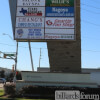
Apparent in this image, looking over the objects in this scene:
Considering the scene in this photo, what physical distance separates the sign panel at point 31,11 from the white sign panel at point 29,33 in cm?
166

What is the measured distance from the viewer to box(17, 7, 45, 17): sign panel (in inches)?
981

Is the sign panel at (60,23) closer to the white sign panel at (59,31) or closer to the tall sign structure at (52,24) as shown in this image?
the tall sign structure at (52,24)

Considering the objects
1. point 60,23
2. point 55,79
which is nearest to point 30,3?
point 60,23

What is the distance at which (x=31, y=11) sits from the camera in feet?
81.9

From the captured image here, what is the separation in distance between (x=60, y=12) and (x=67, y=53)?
443 cm

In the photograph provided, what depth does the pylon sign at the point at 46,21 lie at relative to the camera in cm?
2431

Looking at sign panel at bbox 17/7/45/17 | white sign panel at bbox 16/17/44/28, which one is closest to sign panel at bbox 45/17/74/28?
white sign panel at bbox 16/17/44/28

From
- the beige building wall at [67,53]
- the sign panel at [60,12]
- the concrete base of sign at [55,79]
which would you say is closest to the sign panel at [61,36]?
the beige building wall at [67,53]

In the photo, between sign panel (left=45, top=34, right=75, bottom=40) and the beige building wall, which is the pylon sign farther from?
the beige building wall

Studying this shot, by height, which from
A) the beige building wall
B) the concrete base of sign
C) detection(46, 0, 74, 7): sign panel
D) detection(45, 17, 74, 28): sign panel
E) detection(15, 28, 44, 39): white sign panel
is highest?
detection(46, 0, 74, 7): sign panel

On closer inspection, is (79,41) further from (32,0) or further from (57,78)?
(32,0)

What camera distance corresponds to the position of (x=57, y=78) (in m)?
23.9

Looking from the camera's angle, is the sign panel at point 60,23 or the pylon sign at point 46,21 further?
the sign panel at point 60,23

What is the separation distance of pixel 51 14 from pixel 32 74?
6.57 metres
